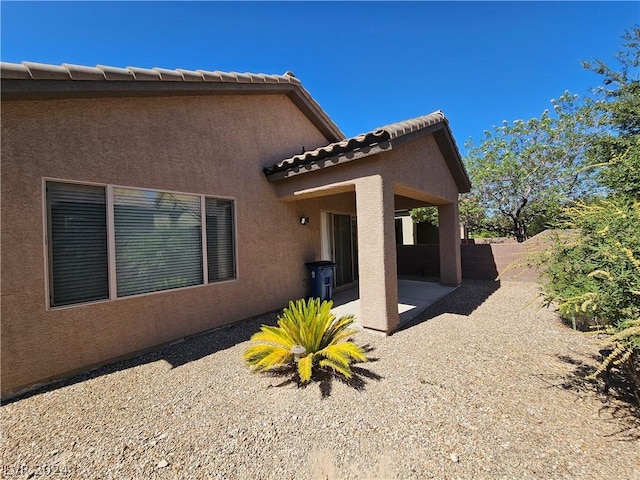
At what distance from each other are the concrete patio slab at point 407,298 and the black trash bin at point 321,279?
1.58 ft

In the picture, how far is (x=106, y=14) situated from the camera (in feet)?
19.6

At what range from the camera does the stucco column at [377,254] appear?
5871 millimetres

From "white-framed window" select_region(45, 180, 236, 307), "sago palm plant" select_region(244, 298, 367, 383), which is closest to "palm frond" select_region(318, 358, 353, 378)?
"sago palm plant" select_region(244, 298, 367, 383)

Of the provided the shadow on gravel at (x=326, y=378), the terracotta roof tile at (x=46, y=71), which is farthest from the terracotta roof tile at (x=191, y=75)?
the shadow on gravel at (x=326, y=378)

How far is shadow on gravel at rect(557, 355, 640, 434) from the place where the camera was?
312cm

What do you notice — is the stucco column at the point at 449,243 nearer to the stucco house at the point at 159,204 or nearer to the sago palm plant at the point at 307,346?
the stucco house at the point at 159,204

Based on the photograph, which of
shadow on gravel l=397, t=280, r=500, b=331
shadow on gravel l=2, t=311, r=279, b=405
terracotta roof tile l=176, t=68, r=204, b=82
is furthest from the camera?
shadow on gravel l=397, t=280, r=500, b=331

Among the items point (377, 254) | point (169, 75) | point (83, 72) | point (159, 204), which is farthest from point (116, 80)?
point (377, 254)

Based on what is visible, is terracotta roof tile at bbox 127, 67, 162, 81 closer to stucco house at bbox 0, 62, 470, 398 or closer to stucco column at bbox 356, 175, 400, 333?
stucco house at bbox 0, 62, 470, 398

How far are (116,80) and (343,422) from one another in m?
6.76

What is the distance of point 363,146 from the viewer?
5906 mm

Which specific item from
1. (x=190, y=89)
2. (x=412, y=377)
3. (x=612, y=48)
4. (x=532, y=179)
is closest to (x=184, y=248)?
(x=190, y=89)

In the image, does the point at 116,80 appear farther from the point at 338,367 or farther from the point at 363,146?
the point at 338,367

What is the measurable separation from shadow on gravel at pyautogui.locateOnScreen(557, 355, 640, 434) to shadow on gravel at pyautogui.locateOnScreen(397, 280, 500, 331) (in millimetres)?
2982
